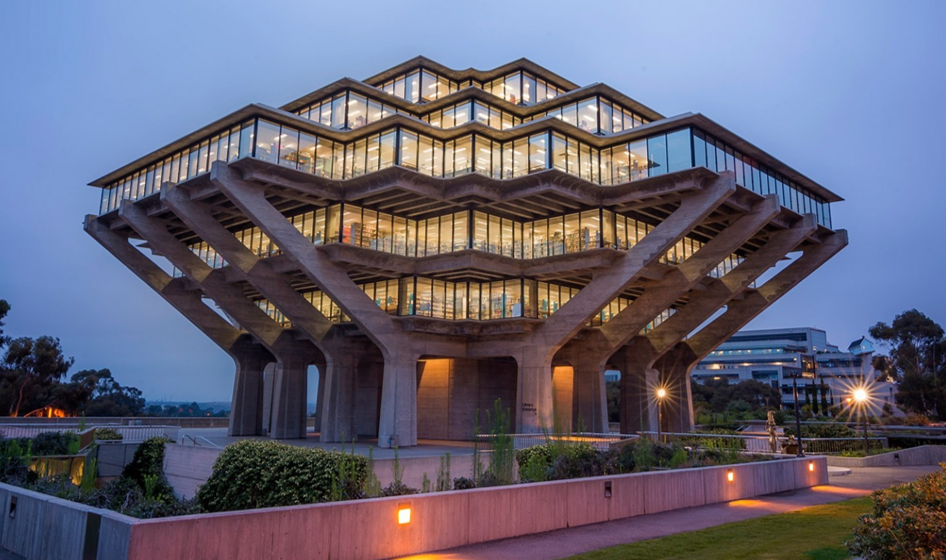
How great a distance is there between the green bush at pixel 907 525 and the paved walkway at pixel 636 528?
4.17m

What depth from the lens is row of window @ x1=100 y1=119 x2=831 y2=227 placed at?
3603 cm

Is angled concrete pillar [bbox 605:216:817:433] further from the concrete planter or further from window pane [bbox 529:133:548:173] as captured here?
the concrete planter

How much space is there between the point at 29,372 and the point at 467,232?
4464 centimetres

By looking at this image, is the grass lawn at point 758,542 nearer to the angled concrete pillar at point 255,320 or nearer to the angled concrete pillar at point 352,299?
the angled concrete pillar at point 352,299

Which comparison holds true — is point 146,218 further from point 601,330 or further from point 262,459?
point 262,459

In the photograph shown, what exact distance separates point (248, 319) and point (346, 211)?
33.2 feet

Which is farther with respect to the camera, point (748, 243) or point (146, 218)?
point (748, 243)

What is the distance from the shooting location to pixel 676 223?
36.8 meters

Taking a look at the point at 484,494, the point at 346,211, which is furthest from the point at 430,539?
the point at 346,211

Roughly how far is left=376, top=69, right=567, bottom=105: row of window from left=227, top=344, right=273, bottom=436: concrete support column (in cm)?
2085

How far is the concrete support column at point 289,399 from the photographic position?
1795 inches

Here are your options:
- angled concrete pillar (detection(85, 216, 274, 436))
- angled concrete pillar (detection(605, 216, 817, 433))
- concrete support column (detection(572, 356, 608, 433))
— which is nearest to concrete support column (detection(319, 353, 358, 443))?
angled concrete pillar (detection(85, 216, 274, 436))

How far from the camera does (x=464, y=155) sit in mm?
37344

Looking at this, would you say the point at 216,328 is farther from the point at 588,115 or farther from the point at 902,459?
the point at 902,459
